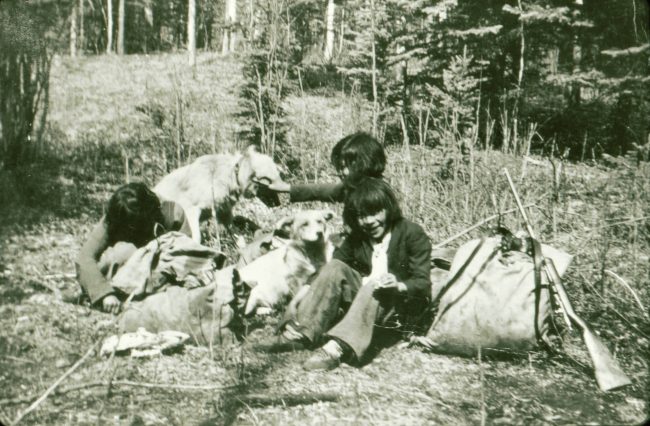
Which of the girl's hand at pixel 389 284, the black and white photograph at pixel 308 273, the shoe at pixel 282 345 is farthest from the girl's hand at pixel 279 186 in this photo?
the girl's hand at pixel 389 284

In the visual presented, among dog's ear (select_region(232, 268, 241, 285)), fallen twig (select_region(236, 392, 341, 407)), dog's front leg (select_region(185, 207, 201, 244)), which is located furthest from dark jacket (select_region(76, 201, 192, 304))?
fallen twig (select_region(236, 392, 341, 407))

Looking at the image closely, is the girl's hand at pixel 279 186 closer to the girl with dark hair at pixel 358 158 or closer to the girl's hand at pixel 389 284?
the girl with dark hair at pixel 358 158

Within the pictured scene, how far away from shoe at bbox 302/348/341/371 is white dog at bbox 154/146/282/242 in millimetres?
2270

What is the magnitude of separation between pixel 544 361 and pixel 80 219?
4653 mm

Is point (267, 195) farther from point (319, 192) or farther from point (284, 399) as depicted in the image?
point (284, 399)

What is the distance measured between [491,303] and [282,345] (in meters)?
1.16

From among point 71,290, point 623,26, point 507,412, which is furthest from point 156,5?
point 507,412

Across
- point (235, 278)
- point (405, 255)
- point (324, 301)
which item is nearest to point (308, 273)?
point (235, 278)

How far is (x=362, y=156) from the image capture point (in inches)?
159

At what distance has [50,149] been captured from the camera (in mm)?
8250

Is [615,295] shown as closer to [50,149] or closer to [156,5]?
[50,149]

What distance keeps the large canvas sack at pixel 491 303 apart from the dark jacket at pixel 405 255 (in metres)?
0.18

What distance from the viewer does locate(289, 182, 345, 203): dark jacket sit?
436 centimetres

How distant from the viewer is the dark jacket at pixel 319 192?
4355 mm
